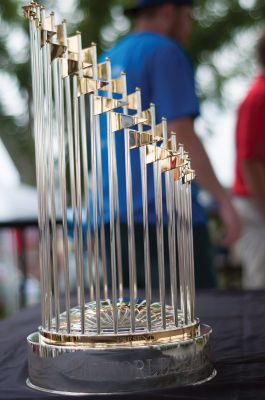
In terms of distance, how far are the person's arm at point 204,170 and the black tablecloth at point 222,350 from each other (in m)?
0.47

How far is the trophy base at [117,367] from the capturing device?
0.92 m

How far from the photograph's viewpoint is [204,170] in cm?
221

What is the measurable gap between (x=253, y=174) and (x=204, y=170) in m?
0.70

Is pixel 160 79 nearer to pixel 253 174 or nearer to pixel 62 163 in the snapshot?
pixel 253 174

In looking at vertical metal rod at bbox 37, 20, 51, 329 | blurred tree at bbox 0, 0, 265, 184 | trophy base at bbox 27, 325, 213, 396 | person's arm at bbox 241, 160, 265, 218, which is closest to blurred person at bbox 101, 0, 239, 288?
person's arm at bbox 241, 160, 265, 218

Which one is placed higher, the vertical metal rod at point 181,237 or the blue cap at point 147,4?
the blue cap at point 147,4

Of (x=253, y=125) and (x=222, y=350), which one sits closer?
(x=222, y=350)

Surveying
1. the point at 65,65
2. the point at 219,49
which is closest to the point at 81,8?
the point at 219,49

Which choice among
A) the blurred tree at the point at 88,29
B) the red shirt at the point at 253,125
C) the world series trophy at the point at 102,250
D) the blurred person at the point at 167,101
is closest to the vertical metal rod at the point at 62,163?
the world series trophy at the point at 102,250

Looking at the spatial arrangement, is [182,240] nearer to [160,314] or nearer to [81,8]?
[160,314]

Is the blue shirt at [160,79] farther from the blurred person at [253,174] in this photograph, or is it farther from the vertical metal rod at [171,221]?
the vertical metal rod at [171,221]

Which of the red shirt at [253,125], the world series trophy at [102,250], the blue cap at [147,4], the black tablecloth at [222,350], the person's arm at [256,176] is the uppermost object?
the blue cap at [147,4]

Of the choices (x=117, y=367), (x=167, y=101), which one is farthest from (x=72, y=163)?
(x=167, y=101)

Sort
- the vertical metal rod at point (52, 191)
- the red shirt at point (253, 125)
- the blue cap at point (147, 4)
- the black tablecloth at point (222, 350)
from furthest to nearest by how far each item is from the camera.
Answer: the red shirt at point (253, 125)
the blue cap at point (147, 4)
the vertical metal rod at point (52, 191)
the black tablecloth at point (222, 350)
